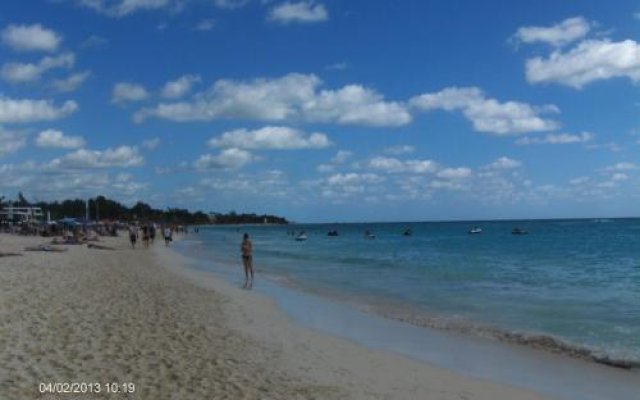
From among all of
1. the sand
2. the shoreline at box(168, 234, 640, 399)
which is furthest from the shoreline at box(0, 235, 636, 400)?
the shoreline at box(168, 234, 640, 399)

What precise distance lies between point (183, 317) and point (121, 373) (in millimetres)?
5529

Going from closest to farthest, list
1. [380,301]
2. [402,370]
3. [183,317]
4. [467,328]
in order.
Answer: [402,370], [183,317], [467,328], [380,301]

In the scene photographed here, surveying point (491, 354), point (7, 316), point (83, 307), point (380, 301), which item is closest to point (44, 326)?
point (7, 316)

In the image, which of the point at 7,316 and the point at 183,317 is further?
the point at 183,317

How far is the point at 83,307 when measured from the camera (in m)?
13.8

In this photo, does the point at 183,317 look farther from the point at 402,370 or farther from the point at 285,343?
the point at 402,370
